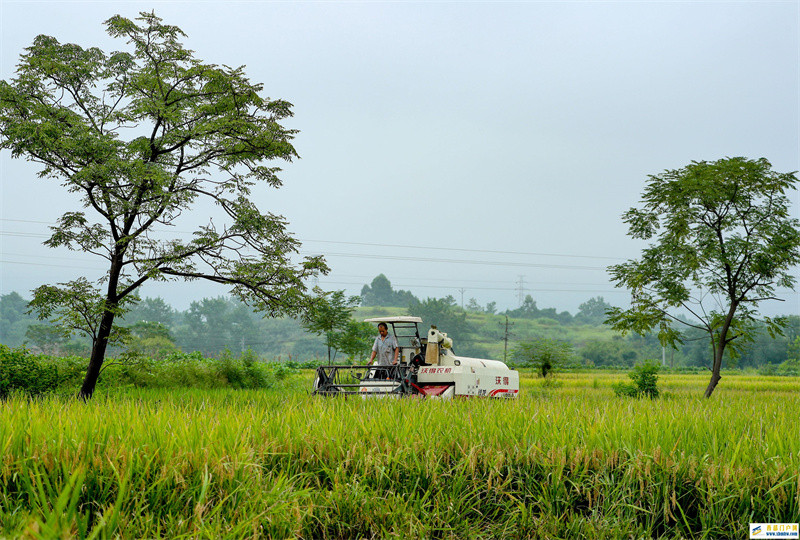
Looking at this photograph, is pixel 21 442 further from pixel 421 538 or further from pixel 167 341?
pixel 167 341

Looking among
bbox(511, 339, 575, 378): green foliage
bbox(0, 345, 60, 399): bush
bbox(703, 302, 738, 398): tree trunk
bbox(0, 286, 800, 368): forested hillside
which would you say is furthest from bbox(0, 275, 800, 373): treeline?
bbox(703, 302, 738, 398): tree trunk

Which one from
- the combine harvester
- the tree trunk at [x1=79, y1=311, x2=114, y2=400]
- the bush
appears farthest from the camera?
the bush

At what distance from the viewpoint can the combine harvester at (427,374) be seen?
1430 centimetres

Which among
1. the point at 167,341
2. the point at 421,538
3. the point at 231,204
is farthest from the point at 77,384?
the point at 167,341

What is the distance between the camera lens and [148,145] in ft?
66.4

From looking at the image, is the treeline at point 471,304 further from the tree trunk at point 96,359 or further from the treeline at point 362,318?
the tree trunk at point 96,359

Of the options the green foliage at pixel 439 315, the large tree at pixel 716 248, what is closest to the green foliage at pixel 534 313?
the green foliage at pixel 439 315

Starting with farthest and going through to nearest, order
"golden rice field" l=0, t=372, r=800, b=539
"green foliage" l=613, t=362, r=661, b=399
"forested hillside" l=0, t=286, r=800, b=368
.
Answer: "forested hillside" l=0, t=286, r=800, b=368
"green foliage" l=613, t=362, r=661, b=399
"golden rice field" l=0, t=372, r=800, b=539

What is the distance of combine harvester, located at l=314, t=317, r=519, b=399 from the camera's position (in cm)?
1430

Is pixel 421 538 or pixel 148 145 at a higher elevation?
pixel 148 145

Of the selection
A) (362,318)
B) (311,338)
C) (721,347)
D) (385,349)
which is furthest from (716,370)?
(311,338)

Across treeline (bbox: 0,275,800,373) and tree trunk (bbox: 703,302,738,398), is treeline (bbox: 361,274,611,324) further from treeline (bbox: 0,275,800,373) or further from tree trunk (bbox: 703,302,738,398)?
tree trunk (bbox: 703,302,738,398)

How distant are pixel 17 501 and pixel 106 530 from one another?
181 centimetres

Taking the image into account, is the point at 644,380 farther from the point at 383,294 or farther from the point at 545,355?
the point at 383,294
